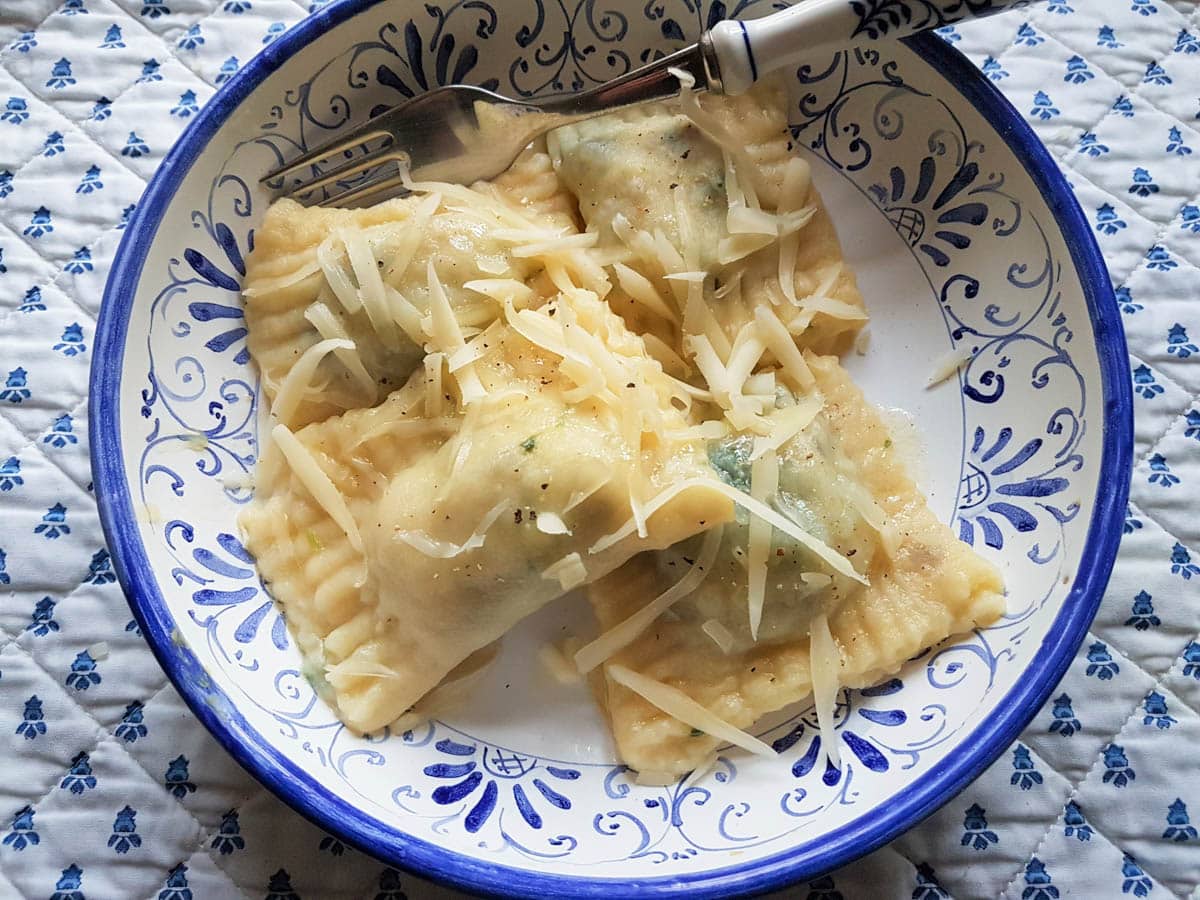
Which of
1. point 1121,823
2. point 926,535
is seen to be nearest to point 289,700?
point 926,535

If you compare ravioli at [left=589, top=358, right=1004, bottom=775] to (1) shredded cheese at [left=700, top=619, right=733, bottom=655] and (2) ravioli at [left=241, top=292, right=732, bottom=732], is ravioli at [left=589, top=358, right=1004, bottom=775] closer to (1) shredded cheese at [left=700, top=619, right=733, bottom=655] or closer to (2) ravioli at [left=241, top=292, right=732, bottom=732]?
(1) shredded cheese at [left=700, top=619, right=733, bottom=655]

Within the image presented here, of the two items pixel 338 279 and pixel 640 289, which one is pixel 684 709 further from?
pixel 338 279

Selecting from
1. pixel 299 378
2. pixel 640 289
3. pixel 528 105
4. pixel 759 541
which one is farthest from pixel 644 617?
pixel 528 105

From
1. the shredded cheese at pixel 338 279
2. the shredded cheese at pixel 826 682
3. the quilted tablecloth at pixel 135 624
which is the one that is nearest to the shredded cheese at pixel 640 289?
the shredded cheese at pixel 338 279

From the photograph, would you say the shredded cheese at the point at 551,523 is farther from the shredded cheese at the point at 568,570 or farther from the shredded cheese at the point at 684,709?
the shredded cheese at the point at 684,709

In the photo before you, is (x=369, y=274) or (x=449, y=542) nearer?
(x=449, y=542)

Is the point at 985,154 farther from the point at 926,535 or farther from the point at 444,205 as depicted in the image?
the point at 444,205
